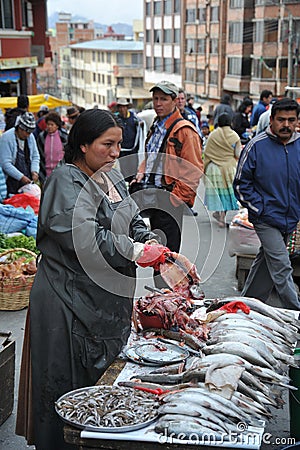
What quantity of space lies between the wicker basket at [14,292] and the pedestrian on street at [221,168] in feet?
12.0

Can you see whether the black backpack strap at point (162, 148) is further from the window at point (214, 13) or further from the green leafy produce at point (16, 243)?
the window at point (214, 13)

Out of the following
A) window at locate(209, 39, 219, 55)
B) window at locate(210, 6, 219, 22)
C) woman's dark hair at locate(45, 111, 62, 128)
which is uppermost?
window at locate(210, 6, 219, 22)

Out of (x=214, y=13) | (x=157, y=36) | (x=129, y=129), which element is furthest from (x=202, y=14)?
(x=129, y=129)

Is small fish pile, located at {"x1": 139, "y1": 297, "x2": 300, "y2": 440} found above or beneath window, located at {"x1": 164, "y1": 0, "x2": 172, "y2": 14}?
beneath

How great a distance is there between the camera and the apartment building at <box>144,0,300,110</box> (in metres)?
38.9

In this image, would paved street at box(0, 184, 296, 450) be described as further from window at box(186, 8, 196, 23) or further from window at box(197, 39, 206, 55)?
window at box(186, 8, 196, 23)

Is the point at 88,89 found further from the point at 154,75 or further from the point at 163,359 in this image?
the point at 163,359

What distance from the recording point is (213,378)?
8.62ft

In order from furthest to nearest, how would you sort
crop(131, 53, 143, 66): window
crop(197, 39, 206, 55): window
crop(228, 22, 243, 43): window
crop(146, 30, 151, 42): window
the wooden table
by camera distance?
1. crop(131, 53, 143, 66): window
2. crop(146, 30, 151, 42): window
3. crop(197, 39, 206, 55): window
4. crop(228, 22, 243, 43): window
5. the wooden table

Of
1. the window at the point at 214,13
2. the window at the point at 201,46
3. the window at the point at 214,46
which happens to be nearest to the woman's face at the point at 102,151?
the window at the point at 214,46

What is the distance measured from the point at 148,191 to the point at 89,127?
216cm

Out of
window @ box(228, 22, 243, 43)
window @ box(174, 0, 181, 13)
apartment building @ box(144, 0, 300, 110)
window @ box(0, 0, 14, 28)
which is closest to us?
window @ box(0, 0, 14, 28)

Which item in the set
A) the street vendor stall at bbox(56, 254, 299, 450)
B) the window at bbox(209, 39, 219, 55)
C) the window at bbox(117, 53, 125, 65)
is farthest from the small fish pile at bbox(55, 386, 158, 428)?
the window at bbox(117, 53, 125, 65)

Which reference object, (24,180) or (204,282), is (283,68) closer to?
(24,180)
